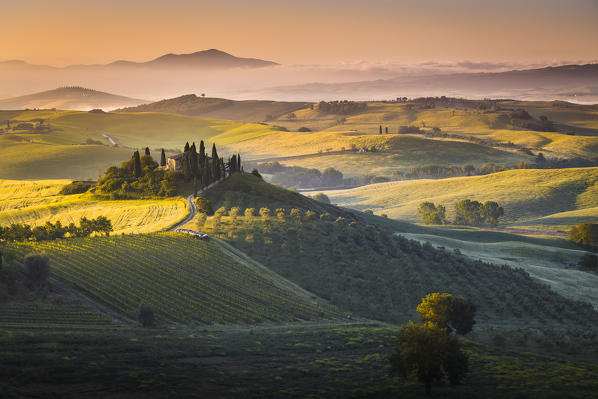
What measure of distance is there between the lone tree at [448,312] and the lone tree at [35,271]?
41584mm

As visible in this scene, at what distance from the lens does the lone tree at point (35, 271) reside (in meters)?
57.9

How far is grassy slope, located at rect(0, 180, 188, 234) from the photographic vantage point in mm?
102125

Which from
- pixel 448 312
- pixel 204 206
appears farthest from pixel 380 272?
pixel 204 206

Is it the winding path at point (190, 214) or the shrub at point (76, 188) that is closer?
the winding path at point (190, 214)

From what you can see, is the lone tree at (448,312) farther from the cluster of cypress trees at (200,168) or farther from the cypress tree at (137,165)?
the cypress tree at (137,165)

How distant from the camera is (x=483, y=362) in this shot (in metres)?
52.7

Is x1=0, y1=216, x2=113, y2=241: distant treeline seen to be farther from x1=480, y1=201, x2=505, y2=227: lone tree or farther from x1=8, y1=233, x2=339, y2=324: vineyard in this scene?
x1=480, y1=201, x2=505, y2=227: lone tree

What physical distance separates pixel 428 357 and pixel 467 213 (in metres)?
144

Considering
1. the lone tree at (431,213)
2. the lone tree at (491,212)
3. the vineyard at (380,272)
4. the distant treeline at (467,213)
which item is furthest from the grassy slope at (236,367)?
the distant treeline at (467,213)

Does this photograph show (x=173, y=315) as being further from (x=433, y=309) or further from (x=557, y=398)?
(x=557, y=398)

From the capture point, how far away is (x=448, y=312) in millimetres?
65312

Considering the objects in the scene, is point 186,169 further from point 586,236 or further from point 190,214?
point 586,236

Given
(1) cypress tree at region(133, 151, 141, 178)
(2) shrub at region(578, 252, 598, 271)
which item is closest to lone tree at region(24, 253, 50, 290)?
(1) cypress tree at region(133, 151, 141, 178)

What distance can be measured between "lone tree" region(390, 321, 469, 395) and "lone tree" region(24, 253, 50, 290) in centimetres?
3643
